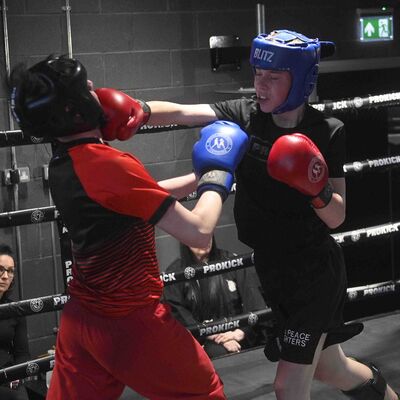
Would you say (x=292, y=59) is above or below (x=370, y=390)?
above

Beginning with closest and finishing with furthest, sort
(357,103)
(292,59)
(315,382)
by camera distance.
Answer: (292,59) → (315,382) → (357,103)

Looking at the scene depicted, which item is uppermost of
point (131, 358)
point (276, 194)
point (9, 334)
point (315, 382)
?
point (276, 194)

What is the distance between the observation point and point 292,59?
2.41 m

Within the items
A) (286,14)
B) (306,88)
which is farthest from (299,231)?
(286,14)

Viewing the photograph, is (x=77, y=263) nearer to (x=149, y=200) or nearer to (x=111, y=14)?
(x=149, y=200)

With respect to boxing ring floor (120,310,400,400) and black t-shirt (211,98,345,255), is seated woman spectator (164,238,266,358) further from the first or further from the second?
black t-shirt (211,98,345,255)

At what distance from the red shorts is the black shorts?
0.39 m

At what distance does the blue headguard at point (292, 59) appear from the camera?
241cm

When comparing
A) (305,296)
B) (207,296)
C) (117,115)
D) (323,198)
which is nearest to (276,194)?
(323,198)

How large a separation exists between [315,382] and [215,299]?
1.06m

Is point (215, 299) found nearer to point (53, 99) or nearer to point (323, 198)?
point (323, 198)

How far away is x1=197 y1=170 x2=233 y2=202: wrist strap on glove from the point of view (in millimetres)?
2170

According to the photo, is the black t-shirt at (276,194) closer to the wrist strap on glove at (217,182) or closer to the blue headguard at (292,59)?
the blue headguard at (292,59)

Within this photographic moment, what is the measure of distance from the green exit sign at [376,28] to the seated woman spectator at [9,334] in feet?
8.70
